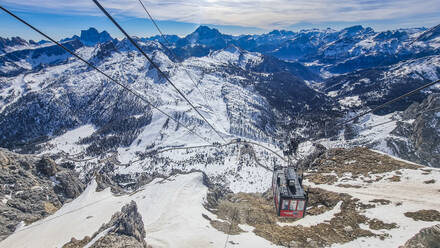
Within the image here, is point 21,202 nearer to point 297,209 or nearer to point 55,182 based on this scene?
point 55,182

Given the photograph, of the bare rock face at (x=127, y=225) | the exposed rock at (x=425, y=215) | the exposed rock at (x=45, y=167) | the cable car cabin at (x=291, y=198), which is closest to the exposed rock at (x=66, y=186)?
the exposed rock at (x=45, y=167)

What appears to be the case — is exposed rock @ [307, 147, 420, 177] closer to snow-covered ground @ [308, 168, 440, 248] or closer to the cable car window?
snow-covered ground @ [308, 168, 440, 248]

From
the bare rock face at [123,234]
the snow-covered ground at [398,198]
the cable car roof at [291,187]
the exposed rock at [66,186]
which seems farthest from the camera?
the exposed rock at [66,186]

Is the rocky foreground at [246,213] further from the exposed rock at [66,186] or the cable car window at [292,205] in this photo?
the cable car window at [292,205]

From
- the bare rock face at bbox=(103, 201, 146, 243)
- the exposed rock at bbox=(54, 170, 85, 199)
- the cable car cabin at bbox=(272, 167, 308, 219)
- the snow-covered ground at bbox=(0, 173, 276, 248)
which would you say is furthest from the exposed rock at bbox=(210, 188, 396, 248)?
the exposed rock at bbox=(54, 170, 85, 199)

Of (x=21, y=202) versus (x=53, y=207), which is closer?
(x=21, y=202)

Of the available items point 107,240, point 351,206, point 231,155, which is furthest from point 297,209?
point 231,155

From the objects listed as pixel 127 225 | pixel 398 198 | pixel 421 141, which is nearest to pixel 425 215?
pixel 398 198

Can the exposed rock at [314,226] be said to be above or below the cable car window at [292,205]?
below

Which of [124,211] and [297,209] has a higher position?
[297,209]
